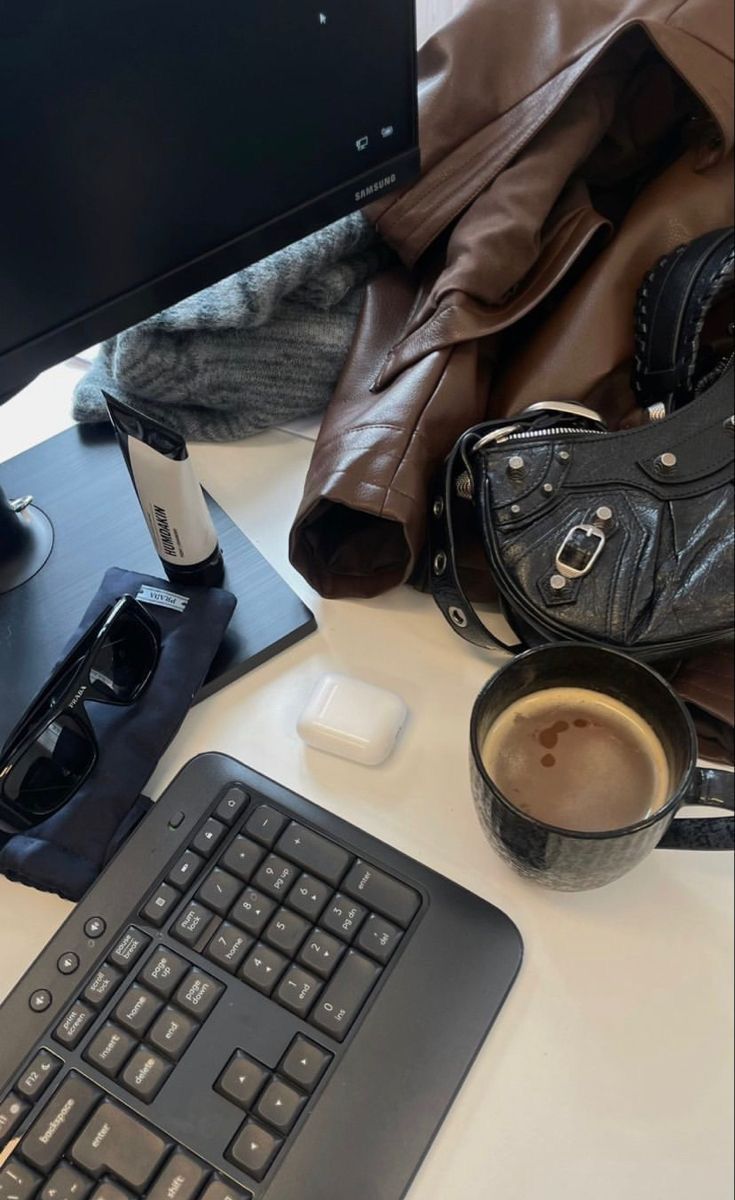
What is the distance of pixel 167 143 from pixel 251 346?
147mm

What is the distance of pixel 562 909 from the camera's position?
41 centimetres

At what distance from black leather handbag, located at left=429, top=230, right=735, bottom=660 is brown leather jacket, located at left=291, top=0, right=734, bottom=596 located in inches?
1.4

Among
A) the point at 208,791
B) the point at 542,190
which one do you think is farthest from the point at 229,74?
the point at 208,791

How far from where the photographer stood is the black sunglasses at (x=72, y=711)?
398mm

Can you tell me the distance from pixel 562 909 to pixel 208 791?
0.58 ft

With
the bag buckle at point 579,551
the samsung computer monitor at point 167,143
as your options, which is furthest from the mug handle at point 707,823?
the samsung computer monitor at point 167,143

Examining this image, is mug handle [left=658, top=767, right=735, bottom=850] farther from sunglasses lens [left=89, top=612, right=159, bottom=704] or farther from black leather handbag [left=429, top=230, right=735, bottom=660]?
sunglasses lens [left=89, top=612, right=159, bottom=704]

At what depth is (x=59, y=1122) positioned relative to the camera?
0.34 m

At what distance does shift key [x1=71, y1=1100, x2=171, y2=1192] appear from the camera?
0.33 m

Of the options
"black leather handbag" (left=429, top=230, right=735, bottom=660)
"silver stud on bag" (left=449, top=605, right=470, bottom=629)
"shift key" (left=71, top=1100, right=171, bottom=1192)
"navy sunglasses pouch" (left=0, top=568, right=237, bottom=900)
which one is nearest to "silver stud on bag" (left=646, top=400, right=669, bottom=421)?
"black leather handbag" (left=429, top=230, right=735, bottom=660)

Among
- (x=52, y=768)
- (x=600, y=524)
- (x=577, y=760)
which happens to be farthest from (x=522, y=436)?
(x=52, y=768)

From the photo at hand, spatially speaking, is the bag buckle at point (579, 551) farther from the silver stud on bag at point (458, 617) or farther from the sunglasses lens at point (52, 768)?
the sunglasses lens at point (52, 768)

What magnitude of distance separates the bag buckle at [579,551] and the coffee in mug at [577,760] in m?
0.06

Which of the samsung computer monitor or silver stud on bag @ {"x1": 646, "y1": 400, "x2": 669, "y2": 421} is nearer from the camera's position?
the samsung computer monitor
